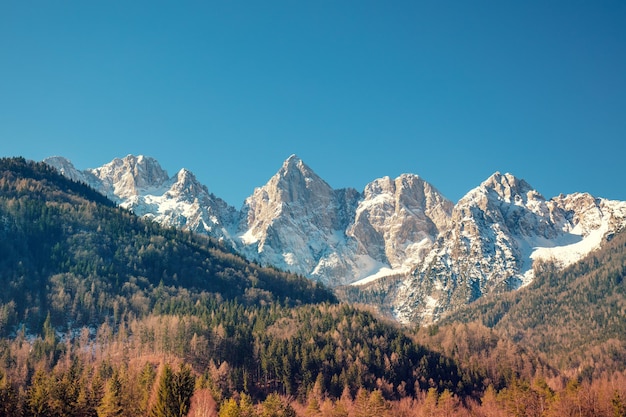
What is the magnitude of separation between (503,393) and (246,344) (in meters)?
72.8

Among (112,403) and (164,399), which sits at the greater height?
(164,399)

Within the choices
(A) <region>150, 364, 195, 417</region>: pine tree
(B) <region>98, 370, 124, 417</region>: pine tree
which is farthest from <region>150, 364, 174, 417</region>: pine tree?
(B) <region>98, 370, 124, 417</region>: pine tree

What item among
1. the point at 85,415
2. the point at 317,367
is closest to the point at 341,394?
the point at 317,367

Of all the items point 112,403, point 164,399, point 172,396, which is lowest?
point 112,403

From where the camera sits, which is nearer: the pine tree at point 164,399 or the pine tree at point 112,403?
the pine tree at point 164,399

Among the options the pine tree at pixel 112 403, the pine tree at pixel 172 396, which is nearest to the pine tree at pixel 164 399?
the pine tree at pixel 172 396

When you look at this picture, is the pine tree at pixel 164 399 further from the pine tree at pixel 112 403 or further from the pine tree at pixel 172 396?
the pine tree at pixel 112 403

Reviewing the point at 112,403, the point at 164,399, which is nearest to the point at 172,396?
the point at 164,399

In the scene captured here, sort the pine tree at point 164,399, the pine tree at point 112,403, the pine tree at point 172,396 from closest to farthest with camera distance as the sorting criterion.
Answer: the pine tree at point 164,399, the pine tree at point 172,396, the pine tree at point 112,403

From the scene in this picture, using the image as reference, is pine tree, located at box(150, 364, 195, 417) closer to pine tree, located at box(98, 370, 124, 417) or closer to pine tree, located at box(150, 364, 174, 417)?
pine tree, located at box(150, 364, 174, 417)

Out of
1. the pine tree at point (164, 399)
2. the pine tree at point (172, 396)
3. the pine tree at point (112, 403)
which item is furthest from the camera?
the pine tree at point (112, 403)

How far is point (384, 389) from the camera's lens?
190 meters

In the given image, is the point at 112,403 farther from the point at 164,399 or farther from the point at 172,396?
the point at 172,396

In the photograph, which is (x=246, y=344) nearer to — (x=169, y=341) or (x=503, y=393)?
(x=169, y=341)
